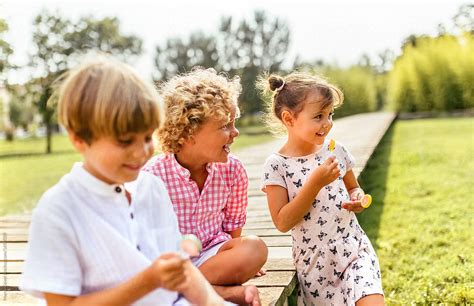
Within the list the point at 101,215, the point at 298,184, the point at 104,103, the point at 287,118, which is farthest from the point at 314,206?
the point at 104,103

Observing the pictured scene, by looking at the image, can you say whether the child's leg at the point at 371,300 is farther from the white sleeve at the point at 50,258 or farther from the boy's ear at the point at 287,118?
the white sleeve at the point at 50,258

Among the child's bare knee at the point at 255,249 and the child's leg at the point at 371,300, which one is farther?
the child's leg at the point at 371,300

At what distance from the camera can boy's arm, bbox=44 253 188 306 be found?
152 centimetres

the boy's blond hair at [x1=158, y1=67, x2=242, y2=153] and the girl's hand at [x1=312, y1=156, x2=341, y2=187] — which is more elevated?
the boy's blond hair at [x1=158, y1=67, x2=242, y2=153]

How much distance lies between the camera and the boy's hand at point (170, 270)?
1.51m

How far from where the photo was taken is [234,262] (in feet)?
8.05

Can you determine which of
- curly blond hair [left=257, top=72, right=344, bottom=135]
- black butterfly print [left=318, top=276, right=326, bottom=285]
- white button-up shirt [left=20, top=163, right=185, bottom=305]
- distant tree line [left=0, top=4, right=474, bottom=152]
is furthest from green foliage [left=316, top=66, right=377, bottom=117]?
white button-up shirt [left=20, top=163, right=185, bottom=305]

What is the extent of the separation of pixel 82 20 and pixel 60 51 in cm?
426

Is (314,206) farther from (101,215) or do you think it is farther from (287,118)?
(101,215)

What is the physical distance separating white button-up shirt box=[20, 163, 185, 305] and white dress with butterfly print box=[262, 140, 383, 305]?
116 centimetres

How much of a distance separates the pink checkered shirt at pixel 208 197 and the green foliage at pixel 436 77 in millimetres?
18598

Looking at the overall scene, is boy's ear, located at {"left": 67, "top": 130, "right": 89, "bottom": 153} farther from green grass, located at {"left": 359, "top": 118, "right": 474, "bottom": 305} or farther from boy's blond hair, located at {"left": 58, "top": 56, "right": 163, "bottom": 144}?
green grass, located at {"left": 359, "top": 118, "right": 474, "bottom": 305}

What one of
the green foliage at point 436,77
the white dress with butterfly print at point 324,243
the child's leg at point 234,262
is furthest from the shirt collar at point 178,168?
the green foliage at point 436,77

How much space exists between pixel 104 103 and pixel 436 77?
20.2 metres
